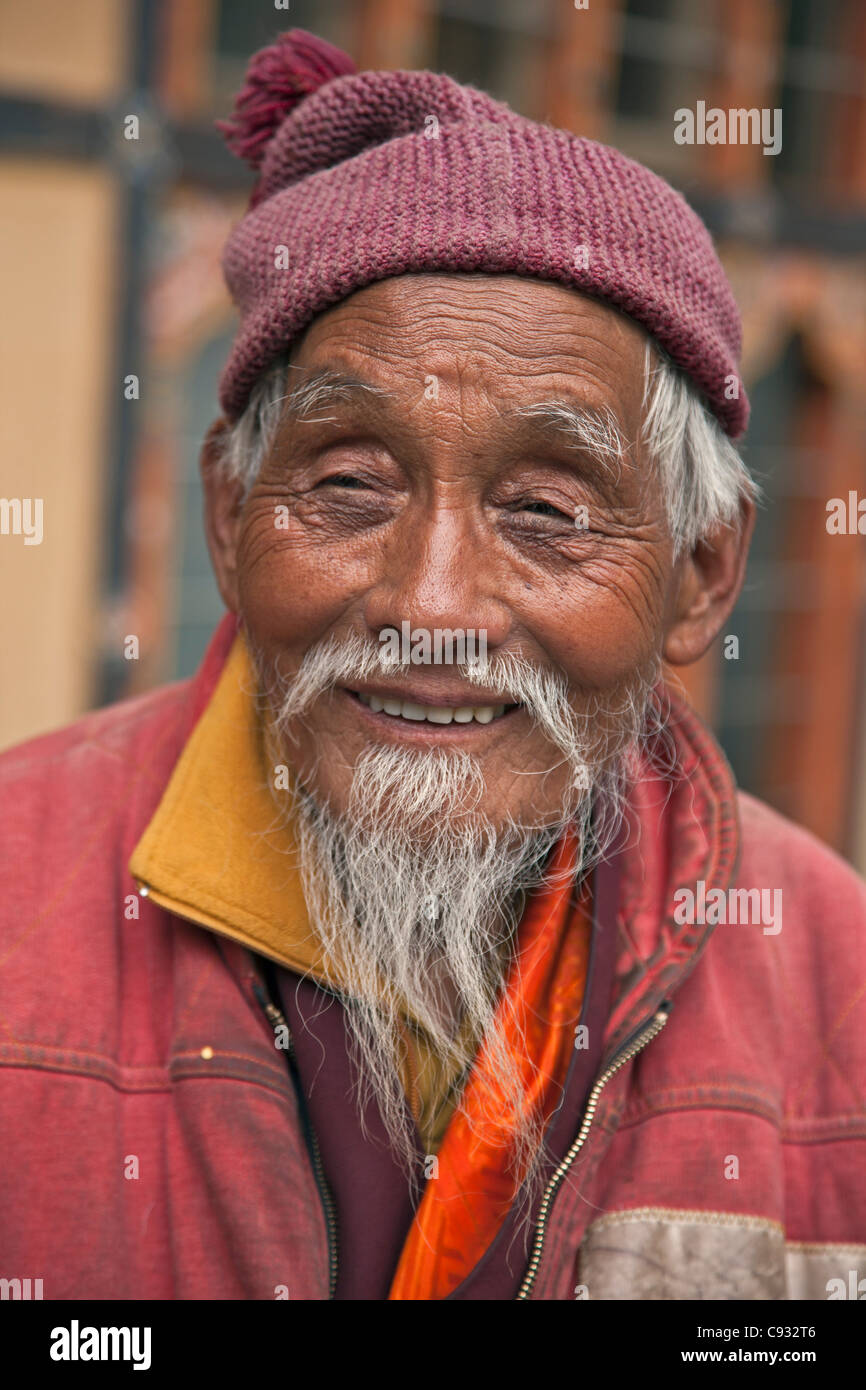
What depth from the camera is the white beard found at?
1708mm

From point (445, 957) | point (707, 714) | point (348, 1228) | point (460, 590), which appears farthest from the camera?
point (707, 714)

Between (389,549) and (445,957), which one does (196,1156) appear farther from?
(389,549)

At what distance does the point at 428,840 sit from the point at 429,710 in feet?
0.58

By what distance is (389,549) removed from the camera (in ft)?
5.52

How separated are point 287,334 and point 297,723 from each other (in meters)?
0.54

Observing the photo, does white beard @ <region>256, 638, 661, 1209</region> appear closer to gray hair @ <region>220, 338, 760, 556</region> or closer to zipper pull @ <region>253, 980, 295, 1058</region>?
zipper pull @ <region>253, 980, 295, 1058</region>

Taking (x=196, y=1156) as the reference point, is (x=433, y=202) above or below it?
above

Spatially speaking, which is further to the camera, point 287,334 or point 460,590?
point 287,334

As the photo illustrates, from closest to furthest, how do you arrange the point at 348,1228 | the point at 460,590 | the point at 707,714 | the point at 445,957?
the point at 460,590
the point at 348,1228
the point at 445,957
the point at 707,714

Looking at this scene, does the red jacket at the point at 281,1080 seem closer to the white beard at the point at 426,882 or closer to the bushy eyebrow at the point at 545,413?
the white beard at the point at 426,882

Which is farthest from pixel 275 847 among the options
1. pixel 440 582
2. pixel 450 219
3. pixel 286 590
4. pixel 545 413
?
pixel 450 219
